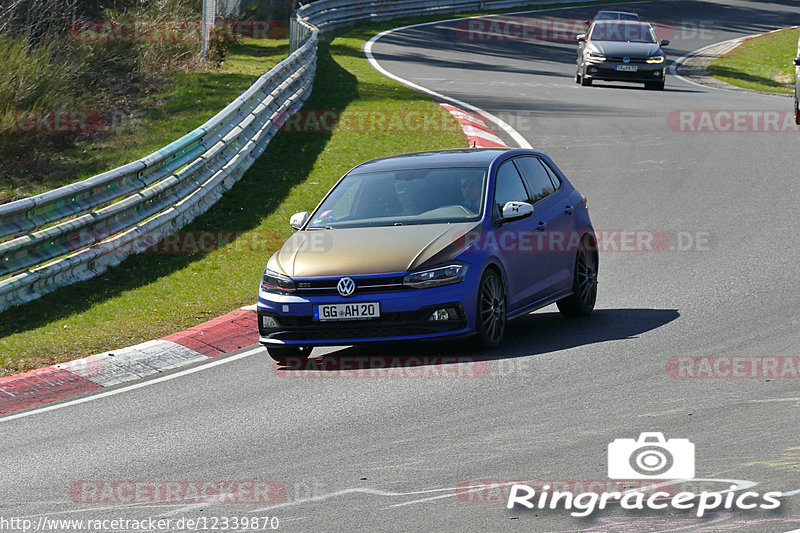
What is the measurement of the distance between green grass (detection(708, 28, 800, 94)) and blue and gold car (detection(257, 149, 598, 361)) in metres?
24.1

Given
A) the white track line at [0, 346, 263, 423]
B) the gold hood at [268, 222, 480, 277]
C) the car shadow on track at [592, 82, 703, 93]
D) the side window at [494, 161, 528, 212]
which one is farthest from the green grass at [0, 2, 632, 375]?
the car shadow on track at [592, 82, 703, 93]

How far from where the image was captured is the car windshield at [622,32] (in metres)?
30.3

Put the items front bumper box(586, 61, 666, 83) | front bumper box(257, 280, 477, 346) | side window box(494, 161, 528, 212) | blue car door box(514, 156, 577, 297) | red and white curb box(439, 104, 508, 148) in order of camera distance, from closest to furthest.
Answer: front bumper box(257, 280, 477, 346), side window box(494, 161, 528, 212), blue car door box(514, 156, 577, 297), red and white curb box(439, 104, 508, 148), front bumper box(586, 61, 666, 83)

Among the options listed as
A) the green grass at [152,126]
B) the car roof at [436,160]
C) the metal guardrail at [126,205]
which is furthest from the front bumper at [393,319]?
the green grass at [152,126]

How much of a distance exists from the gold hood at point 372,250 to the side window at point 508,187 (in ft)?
1.92

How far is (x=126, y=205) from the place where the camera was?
1400 cm

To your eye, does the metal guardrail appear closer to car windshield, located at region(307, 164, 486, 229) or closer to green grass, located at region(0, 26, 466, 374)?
green grass, located at region(0, 26, 466, 374)

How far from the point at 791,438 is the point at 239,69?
23293 millimetres

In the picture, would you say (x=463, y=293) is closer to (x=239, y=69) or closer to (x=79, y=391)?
(x=79, y=391)

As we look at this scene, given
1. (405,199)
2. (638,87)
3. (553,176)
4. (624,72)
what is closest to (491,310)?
(405,199)

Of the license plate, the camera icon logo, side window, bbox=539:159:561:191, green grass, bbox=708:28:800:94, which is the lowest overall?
green grass, bbox=708:28:800:94

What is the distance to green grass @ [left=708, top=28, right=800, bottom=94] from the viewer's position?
35162 mm

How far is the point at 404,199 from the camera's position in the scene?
10.6m

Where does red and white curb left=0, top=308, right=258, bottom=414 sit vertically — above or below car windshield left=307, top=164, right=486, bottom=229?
below
